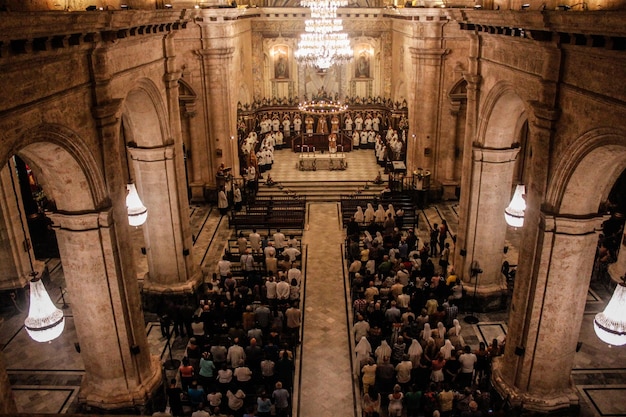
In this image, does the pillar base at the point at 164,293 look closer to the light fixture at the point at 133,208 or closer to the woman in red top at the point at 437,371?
the light fixture at the point at 133,208

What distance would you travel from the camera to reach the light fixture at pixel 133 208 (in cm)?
1135

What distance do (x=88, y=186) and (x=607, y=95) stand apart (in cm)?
828

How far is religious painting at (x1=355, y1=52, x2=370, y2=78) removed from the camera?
31422 mm

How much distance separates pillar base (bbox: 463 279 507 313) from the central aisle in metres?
3.32

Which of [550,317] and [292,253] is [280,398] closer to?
[550,317]

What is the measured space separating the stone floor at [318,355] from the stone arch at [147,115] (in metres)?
4.65

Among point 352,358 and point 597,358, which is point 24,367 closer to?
point 352,358

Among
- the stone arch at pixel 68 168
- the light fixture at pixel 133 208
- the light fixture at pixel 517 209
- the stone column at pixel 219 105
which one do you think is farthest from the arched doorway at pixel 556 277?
the stone column at pixel 219 105

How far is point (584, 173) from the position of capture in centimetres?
938

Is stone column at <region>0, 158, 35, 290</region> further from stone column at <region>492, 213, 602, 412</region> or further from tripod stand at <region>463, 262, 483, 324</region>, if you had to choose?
stone column at <region>492, 213, 602, 412</region>

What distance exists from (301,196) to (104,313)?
13.1 m

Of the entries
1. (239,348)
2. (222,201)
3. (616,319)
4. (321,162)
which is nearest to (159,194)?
(239,348)

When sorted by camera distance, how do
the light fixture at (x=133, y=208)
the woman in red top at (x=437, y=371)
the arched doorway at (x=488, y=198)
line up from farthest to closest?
the arched doorway at (x=488, y=198), the light fixture at (x=133, y=208), the woman in red top at (x=437, y=371)

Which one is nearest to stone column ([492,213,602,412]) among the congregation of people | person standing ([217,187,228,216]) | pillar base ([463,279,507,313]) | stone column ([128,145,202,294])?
the congregation of people
